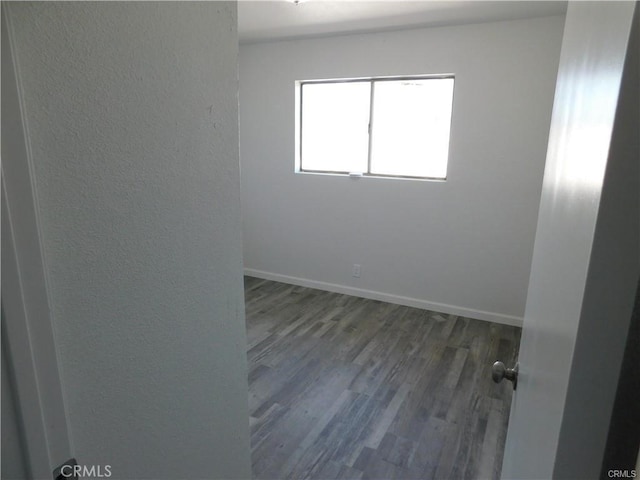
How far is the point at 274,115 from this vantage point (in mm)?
4176

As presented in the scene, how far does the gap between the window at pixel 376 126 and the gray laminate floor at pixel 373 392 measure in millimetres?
1390

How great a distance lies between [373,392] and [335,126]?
261cm

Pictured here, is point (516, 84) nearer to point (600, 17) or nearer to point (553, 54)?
point (553, 54)

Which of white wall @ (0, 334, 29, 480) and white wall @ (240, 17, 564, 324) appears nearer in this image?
white wall @ (0, 334, 29, 480)

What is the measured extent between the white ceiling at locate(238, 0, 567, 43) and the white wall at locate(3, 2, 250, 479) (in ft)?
7.00

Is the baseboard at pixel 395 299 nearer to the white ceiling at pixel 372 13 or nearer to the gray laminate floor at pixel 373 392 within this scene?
the gray laminate floor at pixel 373 392

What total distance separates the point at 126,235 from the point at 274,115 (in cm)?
358

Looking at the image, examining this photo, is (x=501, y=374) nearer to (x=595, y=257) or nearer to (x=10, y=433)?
(x=595, y=257)

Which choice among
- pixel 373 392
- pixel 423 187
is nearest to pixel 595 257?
pixel 373 392

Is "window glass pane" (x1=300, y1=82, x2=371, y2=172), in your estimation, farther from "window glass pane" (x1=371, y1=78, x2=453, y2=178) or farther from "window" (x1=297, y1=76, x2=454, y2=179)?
"window glass pane" (x1=371, y1=78, x2=453, y2=178)

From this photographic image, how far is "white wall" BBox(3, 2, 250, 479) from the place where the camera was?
681 millimetres

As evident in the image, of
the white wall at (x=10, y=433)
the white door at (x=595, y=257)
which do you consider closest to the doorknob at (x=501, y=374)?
the white door at (x=595, y=257)

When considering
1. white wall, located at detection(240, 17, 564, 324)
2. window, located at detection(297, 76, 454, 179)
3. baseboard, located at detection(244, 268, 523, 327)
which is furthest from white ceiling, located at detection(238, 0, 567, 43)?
baseboard, located at detection(244, 268, 523, 327)

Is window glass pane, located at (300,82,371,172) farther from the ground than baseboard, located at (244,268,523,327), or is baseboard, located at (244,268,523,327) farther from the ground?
window glass pane, located at (300,82,371,172)
